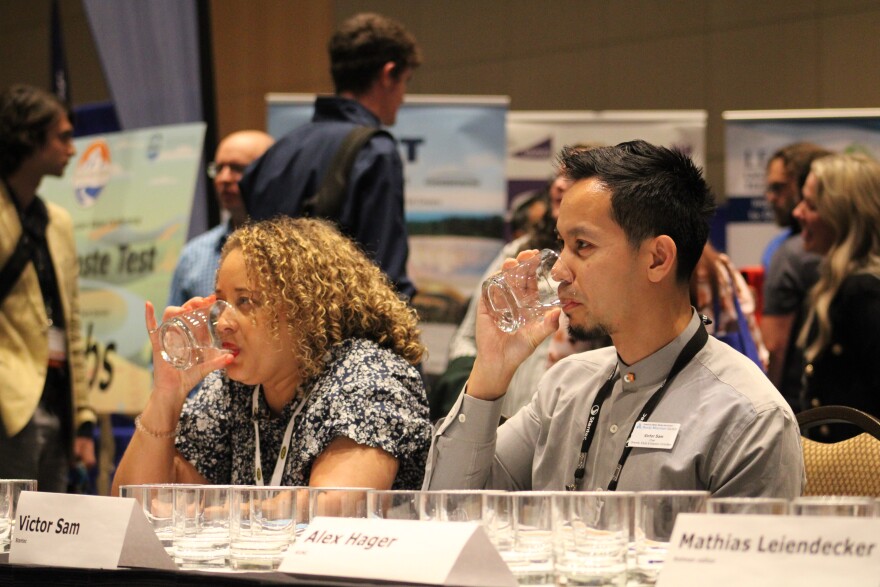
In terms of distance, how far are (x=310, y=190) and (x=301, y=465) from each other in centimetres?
112

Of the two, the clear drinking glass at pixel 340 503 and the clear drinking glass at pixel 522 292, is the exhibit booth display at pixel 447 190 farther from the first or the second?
the clear drinking glass at pixel 340 503

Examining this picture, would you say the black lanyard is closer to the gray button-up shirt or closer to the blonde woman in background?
the gray button-up shirt

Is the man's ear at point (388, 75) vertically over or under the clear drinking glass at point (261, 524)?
over

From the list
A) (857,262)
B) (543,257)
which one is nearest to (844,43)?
(857,262)

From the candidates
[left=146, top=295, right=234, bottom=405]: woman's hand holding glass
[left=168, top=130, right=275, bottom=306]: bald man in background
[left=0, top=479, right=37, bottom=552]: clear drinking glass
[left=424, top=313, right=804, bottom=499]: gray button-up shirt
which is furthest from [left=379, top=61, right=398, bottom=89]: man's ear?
[left=0, top=479, right=37, bottom=552]: clear drinking glass

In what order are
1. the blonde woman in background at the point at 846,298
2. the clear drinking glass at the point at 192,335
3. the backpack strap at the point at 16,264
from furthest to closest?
the backpack strap at the point at 16,264 → the blonde woman in background at the point at 846,298 → the clear drinking glass at the point at 192,335

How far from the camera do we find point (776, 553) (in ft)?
3.22

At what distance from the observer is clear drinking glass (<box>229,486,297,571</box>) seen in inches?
49.8

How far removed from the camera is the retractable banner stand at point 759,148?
5652 mm

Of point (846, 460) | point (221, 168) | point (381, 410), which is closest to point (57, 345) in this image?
point (221, 168)

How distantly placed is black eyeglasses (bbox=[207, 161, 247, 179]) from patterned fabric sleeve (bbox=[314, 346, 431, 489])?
2395 millimetres

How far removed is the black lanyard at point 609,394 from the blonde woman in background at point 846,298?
1.78 meters

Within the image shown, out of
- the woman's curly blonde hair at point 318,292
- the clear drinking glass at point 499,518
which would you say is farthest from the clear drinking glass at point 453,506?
the woman's curly blonde hair at point 318,292

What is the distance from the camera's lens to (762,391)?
170 centimetres
